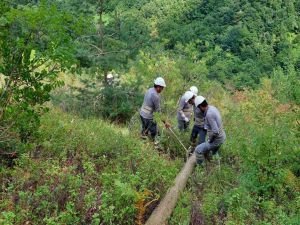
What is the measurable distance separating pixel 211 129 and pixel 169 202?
7.42 feet

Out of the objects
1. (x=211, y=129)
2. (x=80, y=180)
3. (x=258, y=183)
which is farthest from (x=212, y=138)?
(x=80, y=180)

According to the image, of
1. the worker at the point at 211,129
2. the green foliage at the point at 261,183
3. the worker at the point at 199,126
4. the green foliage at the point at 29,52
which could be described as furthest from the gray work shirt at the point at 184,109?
the green foliage at the point at 29,52

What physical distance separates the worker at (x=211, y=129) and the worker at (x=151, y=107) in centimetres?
115

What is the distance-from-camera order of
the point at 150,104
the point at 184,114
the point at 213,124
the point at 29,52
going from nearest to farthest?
the point at 29,52 < the point at 213,124 < the point at 150,104 < the point at 184,114

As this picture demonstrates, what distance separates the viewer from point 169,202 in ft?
20.3

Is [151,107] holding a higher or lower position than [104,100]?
higher

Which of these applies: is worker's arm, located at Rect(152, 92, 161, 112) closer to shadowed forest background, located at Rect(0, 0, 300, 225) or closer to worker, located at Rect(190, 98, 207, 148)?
shadowed forest background, located at Rect(0, 0, 300, 225)

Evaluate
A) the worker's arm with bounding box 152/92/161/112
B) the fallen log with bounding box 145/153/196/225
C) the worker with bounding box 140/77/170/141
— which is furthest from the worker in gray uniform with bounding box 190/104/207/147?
the fallen log with bounding box 145/153/196/225

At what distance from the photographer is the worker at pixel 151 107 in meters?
9.23

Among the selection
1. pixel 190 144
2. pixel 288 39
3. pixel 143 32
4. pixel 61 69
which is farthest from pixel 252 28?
pixel 61 69

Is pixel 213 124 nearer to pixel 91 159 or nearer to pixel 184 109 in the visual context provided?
pixel 91 159

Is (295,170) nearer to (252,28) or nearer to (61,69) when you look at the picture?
(61,69)

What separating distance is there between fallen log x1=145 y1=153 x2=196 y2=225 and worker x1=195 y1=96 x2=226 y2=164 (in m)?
0.75

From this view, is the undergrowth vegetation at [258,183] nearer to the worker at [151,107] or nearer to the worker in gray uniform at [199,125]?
the worker in gray uniform at [199,125]
